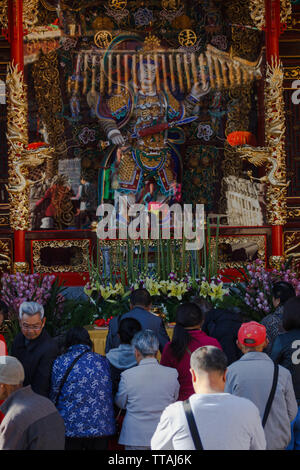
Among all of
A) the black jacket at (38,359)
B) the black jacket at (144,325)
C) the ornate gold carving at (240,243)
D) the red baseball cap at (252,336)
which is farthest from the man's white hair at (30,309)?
the ornate gold carving at (240,243)

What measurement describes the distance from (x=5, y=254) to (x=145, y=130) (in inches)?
118

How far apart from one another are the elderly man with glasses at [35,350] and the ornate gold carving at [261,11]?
6916mm

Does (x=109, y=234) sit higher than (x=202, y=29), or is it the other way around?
(x=202, y=29)

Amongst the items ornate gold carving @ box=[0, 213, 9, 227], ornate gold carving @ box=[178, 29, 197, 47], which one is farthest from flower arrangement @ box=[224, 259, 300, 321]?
ornate gold carving @ box=[178, 29, 197, 47]

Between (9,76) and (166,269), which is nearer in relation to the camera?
(166,269)

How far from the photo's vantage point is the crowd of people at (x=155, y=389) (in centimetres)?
250

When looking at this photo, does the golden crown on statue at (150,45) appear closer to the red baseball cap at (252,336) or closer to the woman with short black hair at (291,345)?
the woman with short black hair at (291,345)

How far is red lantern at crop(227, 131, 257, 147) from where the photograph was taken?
33.2 feet

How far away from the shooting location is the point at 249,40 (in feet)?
34.5

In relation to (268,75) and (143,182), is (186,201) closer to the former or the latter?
(143,182)

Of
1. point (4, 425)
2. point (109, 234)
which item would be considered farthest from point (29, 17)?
point (4, 425)

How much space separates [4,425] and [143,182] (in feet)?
26.7

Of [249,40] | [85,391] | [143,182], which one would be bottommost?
[85,391]

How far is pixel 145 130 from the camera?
10688mm
